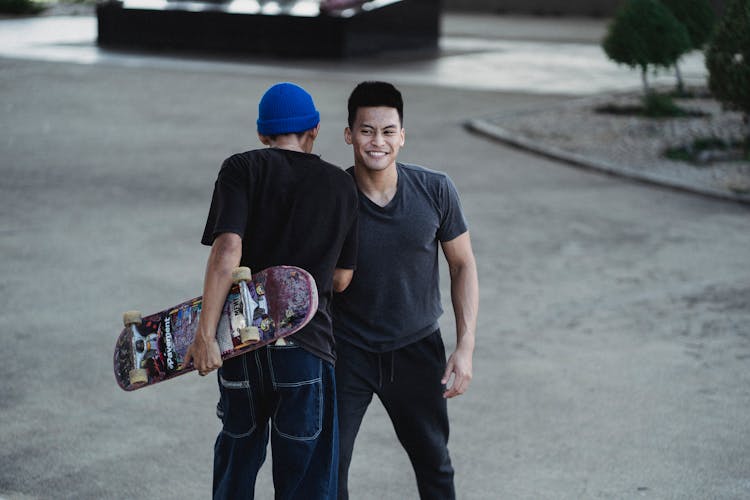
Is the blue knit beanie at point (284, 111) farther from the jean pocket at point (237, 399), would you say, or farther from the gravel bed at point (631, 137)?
the gravel bed at point (631, 137)

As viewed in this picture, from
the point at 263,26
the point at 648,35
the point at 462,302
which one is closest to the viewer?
the point at 462,302

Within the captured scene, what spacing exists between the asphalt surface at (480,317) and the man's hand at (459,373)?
115cm

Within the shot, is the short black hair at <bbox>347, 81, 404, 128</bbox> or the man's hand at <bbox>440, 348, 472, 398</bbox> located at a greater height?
the short black hair at <bbox>347, 81, 404, 128</bbox>

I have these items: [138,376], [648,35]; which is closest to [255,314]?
[138,376]

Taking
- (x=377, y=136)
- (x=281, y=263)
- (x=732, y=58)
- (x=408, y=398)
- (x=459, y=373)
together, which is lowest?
(x=408, y=398)

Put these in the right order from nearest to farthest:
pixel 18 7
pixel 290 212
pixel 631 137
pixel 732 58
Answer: pixel 290 212 → pixel 732 58 → pixel 631 137 → pixel 18 7

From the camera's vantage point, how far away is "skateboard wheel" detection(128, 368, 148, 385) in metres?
3.55

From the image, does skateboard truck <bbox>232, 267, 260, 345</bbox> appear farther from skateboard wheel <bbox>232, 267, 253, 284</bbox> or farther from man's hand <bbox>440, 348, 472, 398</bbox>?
man's hand <bbox>440, 348, 472, 398</bbox>

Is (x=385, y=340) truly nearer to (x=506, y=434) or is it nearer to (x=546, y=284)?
(x=506, y=434)

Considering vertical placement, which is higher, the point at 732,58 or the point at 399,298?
the point at 732,58

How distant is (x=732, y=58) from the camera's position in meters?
12.1

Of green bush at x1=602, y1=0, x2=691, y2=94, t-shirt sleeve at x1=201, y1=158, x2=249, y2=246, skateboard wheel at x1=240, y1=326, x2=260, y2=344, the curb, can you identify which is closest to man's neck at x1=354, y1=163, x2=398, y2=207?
t-shirt sleeve at x1=201, y1=158, x2=249, y2=246

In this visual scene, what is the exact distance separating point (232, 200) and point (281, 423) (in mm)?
785

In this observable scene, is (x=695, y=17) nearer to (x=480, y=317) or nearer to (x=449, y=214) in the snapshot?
(x=480, y=317)
